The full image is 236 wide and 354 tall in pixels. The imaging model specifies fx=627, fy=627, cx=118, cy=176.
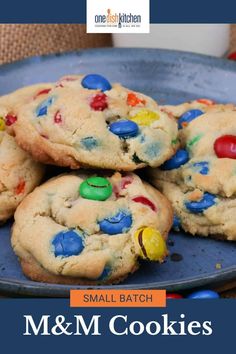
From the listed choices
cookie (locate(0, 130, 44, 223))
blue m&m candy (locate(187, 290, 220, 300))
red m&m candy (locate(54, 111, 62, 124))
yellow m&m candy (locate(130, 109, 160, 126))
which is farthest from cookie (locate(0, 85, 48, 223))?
blue m&m candy (locate(187, 290, 220, 300))

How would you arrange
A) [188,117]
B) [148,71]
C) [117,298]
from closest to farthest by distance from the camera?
[117,298]
[188,117]
[148,71]

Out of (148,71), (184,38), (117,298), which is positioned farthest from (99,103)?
(184,38)

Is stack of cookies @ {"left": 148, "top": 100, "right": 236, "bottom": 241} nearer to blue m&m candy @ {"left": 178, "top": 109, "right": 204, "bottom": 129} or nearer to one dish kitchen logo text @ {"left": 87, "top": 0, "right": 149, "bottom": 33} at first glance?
blue m&m candy @ {"left": 178, "top": 109, "right": 204, "bottom": 129}

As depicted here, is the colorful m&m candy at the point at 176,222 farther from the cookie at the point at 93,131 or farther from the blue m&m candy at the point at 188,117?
the blue m&m candy at the point at 188,117

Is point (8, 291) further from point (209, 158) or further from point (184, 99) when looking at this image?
point (184, 99)

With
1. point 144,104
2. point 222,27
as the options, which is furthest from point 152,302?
point 222,27

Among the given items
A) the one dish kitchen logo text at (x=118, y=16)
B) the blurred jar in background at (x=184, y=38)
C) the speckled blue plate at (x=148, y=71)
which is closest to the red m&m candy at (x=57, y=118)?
the one dish kitchen logo text at (x=118, y=16)

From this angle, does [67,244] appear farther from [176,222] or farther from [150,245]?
[176,222]
